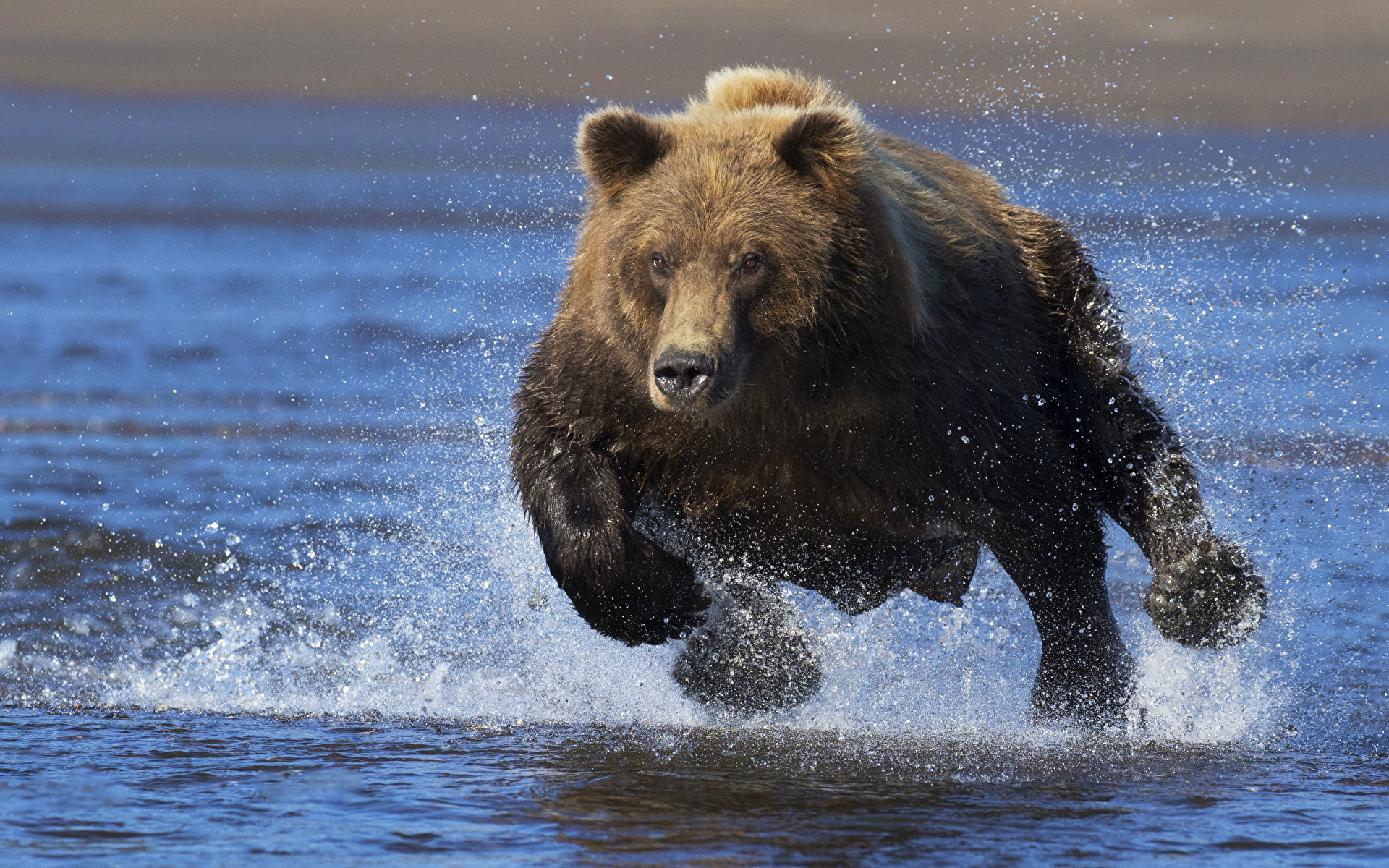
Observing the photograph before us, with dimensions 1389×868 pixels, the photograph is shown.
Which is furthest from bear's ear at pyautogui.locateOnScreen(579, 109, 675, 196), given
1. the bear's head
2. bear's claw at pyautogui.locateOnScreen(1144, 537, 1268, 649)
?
bear's claw at pyautogui.locateOnScreen(1144, 537, 1268, 649)

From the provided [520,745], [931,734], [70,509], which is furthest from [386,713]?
[70,509]

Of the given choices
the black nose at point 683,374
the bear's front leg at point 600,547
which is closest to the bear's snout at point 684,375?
the black nose at point 683,374

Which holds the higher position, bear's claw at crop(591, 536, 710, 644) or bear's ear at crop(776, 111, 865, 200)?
bear's ear at crop(776, 111, 865, 200)

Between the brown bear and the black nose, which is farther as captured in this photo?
the brown bear

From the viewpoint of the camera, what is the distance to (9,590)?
710 centimetres

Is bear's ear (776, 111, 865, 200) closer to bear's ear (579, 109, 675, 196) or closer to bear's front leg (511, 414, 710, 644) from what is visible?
bear's ear (579, 109, 675, 196)

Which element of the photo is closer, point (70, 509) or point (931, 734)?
point (931, 734)

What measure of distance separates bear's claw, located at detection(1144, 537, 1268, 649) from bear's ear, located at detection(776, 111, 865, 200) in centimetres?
199

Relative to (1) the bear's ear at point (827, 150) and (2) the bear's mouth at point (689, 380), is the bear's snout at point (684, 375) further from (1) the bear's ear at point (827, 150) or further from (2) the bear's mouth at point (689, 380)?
(1) the bear's ear at point (827, 150)

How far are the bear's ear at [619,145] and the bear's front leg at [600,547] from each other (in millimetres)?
853

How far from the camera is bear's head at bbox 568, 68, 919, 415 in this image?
178 inches

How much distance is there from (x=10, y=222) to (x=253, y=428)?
93.6ft

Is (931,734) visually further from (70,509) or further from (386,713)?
(70,509)

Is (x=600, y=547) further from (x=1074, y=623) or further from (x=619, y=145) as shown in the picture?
(x=1074, y=623)
